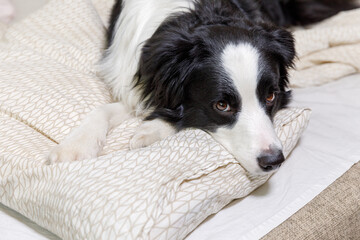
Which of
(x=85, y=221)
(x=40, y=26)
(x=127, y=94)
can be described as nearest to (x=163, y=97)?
(x=127, y=94)

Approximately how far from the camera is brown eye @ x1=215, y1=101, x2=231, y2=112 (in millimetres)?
1840

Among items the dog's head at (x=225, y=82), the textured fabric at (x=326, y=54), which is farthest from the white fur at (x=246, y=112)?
the textured fabric at (x=326, y=54)

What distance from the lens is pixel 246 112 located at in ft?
5.92

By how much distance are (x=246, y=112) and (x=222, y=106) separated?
103 mm

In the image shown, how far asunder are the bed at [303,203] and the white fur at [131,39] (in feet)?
2.39

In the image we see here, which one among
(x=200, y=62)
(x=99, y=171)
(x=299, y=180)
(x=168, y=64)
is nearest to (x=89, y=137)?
(x=99, y=171)

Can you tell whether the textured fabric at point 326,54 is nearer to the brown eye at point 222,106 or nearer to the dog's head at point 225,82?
the dog's head at point 225,82

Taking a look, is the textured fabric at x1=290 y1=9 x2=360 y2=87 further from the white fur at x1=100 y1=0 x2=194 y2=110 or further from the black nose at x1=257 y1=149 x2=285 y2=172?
the black nose at x1=257 y1=149 x2=285 y2=172

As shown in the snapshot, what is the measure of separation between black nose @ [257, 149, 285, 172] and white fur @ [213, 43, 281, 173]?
42 mm

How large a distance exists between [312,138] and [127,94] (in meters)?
0.91

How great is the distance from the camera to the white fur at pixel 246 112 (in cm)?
173

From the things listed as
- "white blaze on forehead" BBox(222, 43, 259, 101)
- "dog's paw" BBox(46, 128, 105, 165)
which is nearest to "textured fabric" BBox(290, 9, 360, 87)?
"white blaze on forehead" BBox(222, 43, 259, 101)

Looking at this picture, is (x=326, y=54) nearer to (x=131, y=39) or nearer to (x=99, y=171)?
(x=131, y=39)

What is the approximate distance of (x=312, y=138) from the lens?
2189 mm
